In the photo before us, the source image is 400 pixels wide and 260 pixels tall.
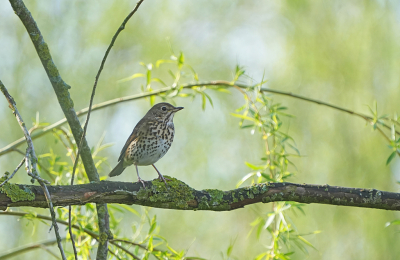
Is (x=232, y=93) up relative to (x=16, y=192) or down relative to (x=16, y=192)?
up

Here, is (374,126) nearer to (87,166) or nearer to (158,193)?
(158,193)

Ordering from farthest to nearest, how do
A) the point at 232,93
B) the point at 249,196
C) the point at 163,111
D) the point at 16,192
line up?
the point at 232,93 < the point at 163,111 < the point at 249,196 < the point at 16,192

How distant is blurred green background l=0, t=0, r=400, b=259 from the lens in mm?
9078

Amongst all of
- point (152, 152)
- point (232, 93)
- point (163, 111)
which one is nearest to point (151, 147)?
point (152, 152)

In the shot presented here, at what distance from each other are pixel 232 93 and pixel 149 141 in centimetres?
542

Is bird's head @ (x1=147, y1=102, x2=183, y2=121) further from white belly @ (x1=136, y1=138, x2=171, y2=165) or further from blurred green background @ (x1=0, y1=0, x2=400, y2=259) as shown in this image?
blurred green background @ (x1=0, y1=0, x2=400, y2=259)

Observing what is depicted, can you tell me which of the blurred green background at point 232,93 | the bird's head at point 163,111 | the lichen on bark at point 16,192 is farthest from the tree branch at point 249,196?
the blurred green background at point 232,93

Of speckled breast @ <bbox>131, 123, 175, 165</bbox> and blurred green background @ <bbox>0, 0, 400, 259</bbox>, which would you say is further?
blurred green background @ <bbox>0, 0, 400, 259</bbox>

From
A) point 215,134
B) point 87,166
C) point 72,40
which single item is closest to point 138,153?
point 87,166

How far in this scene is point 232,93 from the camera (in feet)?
30.6

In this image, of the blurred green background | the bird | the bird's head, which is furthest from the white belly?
the blurred green background

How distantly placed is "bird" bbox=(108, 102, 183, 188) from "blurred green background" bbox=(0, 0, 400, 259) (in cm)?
491

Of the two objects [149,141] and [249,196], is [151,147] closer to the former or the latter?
[149,141]

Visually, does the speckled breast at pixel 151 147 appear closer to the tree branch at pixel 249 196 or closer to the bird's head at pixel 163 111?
the bird's head at pixel 163 111
